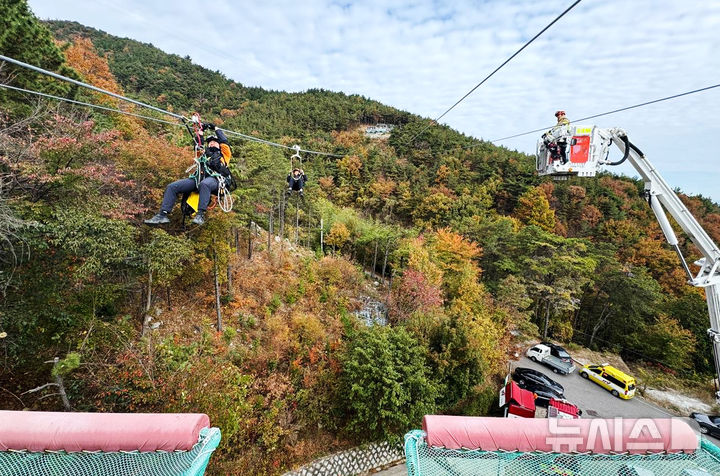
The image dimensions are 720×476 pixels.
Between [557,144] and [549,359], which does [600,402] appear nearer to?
[549,359]

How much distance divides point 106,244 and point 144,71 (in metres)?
59.8

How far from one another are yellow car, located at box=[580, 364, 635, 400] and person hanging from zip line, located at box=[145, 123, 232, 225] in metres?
18.8

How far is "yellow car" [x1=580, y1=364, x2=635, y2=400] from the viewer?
13.5 m

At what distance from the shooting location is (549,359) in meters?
15.6

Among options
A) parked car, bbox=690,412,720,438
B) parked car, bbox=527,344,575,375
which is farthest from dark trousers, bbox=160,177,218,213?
parked car, bbox=690,412,720,438

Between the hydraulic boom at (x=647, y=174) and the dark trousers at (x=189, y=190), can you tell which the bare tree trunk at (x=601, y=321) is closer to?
the hydraulic boom at (x=647, y=174)

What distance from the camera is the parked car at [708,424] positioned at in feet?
36.8

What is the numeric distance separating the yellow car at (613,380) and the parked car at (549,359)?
2.70ft

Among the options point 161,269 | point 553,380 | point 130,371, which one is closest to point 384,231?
point 553,380

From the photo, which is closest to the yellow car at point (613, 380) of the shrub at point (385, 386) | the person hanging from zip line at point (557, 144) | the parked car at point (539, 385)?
the parked car at point (539, 385)

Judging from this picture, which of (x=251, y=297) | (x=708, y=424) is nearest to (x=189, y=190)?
(x=251, y=297)

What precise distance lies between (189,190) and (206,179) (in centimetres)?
38

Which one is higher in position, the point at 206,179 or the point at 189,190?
the point at 206,179

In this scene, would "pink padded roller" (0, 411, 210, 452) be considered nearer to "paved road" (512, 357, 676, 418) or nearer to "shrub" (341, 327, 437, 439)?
"shrub" (341, 327, 437, 439)
